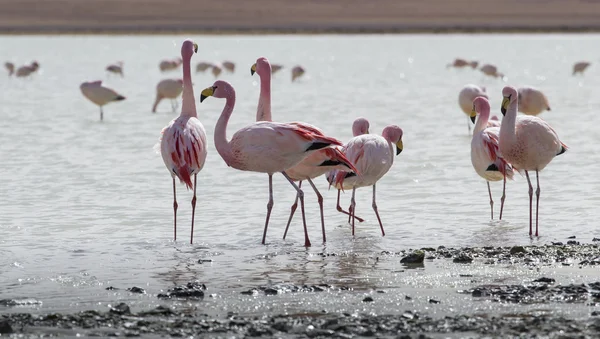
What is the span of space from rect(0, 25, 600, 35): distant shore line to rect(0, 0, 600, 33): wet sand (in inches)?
3.4

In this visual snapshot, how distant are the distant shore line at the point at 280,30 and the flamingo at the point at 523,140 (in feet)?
227

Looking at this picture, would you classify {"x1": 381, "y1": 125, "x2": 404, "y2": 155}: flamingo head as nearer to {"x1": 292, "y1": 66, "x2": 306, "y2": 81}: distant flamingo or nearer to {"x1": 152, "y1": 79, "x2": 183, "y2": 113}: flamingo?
{"x1": 152, "y1": 79, "x2": 183, "y2": 113}: flamingo

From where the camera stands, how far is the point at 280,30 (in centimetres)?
7825

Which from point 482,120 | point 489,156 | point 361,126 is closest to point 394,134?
point 361,126

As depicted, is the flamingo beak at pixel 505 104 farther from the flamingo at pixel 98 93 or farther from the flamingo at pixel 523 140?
the flamingo at pixel 98 93

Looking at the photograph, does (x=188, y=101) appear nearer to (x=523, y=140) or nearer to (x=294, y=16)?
(x=523, y=140)

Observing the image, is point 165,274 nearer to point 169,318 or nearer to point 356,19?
point 169,318

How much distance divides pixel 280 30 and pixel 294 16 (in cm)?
929

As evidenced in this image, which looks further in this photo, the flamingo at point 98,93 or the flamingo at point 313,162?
the flamingo at point 98,93

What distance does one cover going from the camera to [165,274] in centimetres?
675

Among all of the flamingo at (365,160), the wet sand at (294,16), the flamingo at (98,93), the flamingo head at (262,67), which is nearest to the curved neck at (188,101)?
the flamingo head at (262,67)

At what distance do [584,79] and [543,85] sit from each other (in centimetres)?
327

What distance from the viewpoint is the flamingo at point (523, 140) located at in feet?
26.1

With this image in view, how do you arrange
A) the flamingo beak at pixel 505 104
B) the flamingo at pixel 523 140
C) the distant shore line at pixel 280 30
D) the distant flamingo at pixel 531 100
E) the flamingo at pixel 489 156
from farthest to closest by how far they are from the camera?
the distant shore line at pixel 280 30 → the distant flamingo at pixel 531 100 → the flamingo at pixel 489 156 → the flamingo at pixel 523 140 → the flamingo beak at pixel 505 104
